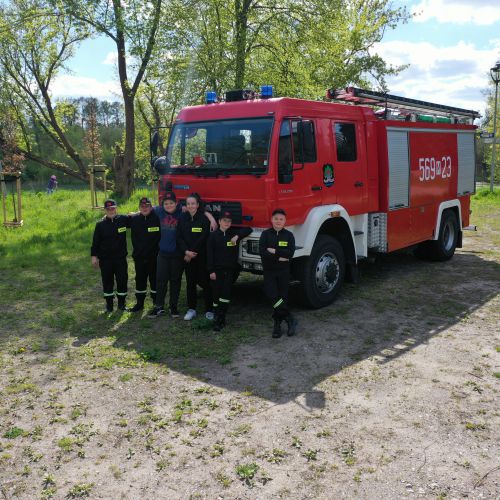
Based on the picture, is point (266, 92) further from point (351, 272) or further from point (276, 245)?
point (351, 272)

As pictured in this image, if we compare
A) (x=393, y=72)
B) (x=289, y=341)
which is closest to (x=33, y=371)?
(x=289, y=341)

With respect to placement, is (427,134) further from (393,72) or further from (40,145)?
(40,145)

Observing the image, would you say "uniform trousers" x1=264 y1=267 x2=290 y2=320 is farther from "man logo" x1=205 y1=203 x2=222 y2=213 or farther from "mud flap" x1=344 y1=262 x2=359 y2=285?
→ "mud flap" x1=344 y1=262 x2=359 y2=285

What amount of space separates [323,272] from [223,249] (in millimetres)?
1648

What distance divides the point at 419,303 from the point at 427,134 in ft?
11.5

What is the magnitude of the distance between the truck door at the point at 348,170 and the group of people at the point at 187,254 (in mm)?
1513

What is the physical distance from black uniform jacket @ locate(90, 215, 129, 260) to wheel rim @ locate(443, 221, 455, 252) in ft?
21.9

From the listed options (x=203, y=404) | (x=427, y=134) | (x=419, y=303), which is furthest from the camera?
(x=427, y=134)

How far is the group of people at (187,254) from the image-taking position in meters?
6.38

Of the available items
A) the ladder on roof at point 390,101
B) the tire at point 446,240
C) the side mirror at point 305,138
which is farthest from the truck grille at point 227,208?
the tire at point 446,240

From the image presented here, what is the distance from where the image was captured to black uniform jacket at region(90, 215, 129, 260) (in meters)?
7.25

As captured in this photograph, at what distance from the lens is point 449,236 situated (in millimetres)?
10891

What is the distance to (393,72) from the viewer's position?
26.2 meters

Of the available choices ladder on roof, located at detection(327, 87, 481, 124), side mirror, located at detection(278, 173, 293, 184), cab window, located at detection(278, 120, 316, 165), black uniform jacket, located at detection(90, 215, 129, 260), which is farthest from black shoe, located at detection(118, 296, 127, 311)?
ladder on roof, located at detection(327, 87, 481, 124)
